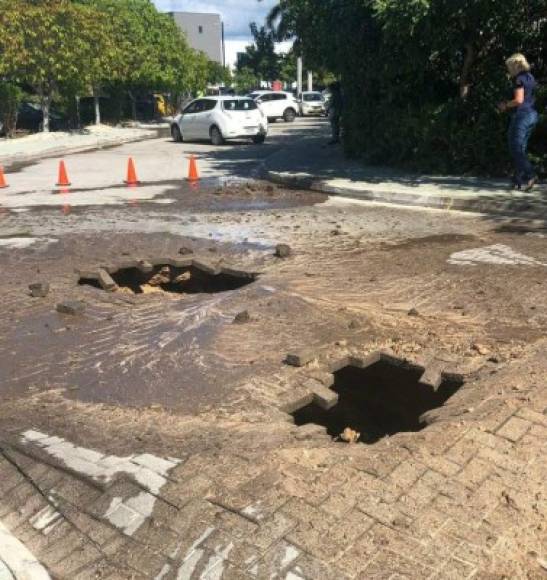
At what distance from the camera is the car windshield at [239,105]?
23422mm

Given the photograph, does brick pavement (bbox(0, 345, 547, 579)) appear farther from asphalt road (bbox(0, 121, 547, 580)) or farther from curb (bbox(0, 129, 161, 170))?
curb (bbox(0, 129, 161, 170))

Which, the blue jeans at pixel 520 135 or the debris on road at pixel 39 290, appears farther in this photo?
the blue jeans at pixel 520 135

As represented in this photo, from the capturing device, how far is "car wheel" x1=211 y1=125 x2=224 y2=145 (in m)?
23.6

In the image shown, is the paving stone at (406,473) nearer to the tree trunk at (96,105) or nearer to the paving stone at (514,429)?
the paving stone at (514,429)

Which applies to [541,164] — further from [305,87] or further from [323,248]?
[305,87]

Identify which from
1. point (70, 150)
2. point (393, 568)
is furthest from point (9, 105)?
point (393, 568)

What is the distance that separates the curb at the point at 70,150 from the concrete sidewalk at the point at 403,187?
8.54 m

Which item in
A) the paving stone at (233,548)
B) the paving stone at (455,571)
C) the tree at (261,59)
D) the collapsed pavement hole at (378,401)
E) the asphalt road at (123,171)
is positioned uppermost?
the tree at (261,59)

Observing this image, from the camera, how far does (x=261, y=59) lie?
74.8 m

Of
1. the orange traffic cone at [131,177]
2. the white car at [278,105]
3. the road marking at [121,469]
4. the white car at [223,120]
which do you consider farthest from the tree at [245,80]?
the road marking at [121,469]

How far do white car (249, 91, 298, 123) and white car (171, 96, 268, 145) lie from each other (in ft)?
48.3

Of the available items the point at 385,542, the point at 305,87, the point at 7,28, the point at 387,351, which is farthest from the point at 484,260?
the point at 305,87

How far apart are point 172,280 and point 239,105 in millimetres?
17457

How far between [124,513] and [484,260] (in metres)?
5.28
